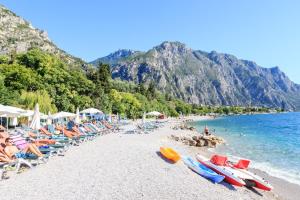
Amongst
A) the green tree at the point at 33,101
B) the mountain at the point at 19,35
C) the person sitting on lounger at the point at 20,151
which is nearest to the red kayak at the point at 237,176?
the person sitting on lounger at the point at 20,151

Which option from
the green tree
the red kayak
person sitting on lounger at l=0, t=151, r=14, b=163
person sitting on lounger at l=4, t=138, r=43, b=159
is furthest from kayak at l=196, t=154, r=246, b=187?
the green tree

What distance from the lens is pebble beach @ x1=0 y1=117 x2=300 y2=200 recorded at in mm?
9812

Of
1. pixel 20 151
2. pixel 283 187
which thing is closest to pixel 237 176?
pixel 283 187

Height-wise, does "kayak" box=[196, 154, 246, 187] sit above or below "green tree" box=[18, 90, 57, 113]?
below

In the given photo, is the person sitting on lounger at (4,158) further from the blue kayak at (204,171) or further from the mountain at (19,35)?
the mountain at (19,35)

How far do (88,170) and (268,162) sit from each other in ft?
51.8

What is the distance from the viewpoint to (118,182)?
1114 cm

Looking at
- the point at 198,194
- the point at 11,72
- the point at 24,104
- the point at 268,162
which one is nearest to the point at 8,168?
the point at 198,194

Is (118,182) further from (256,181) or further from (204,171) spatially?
(256,181)

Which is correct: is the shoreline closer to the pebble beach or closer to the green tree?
the pebble beach

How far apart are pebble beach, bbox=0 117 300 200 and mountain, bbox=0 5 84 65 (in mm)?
123097

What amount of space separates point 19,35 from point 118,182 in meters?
150

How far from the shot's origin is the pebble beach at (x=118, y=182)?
386 inches

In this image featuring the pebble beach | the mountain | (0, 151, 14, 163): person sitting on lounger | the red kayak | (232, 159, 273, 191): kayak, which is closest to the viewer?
→ the pebble beach
